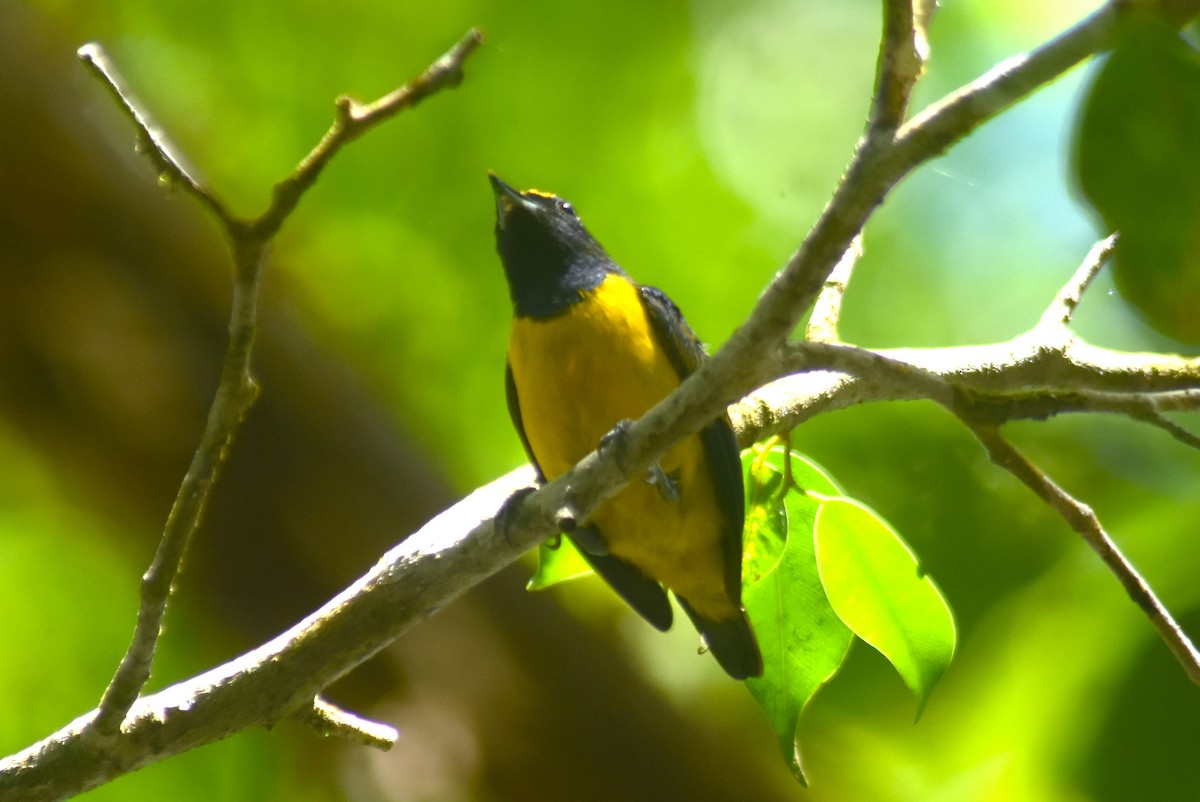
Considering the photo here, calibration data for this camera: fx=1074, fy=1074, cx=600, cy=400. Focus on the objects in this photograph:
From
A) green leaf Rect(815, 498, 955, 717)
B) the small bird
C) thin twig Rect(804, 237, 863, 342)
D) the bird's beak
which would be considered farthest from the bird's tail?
the bird's beak

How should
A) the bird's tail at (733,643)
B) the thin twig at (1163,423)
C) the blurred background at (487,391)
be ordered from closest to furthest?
the thin twig at (1163,423) < the bird's tail at (733,643) < the blurred background at (487,391)

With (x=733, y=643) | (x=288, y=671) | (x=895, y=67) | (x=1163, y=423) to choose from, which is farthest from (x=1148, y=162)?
(x=733, y=643)

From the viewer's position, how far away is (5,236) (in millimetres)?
2689

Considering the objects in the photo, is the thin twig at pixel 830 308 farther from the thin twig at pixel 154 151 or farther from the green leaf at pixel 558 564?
the thin twig at pixel 154 151

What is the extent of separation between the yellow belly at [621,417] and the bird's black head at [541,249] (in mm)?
104

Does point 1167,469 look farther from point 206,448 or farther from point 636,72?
point 206,448

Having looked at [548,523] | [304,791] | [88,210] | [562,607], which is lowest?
[304,791]

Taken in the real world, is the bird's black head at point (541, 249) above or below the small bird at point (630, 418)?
above

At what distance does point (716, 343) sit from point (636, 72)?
0.88 meters

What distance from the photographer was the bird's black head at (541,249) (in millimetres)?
2453

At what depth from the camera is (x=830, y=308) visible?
1957 mm

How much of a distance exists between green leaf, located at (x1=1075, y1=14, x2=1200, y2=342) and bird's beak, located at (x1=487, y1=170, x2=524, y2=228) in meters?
2.02

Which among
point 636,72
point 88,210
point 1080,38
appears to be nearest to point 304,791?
point 88,210

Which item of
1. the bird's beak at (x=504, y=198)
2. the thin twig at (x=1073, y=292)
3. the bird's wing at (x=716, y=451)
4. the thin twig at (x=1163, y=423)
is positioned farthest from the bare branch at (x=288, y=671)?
the bird's beak at (x=504, y=198)
